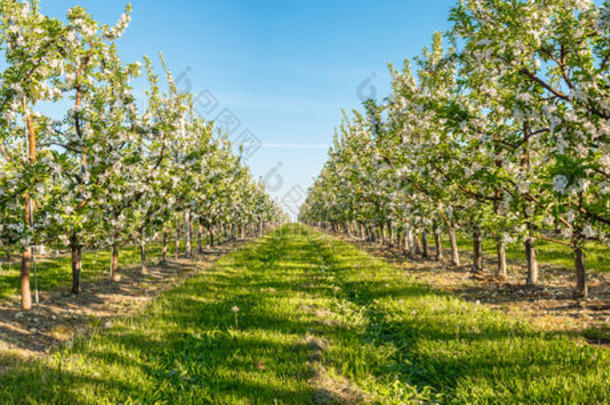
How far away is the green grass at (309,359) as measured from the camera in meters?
5.27

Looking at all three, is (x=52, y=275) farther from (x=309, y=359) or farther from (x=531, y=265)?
(x=531, y=265)

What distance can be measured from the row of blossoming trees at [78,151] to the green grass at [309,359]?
13.9ft

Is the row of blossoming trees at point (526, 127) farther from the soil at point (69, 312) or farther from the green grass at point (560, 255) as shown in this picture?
the soil at point (69, 312)

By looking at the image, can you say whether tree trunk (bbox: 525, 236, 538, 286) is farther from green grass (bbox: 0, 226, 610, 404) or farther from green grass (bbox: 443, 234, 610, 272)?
green grass (bbox: 0, 226, 610, 404)

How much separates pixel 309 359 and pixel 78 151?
32.0ft

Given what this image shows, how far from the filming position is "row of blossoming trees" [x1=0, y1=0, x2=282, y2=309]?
8906 mm

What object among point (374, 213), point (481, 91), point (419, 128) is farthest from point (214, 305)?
point (374, 213)

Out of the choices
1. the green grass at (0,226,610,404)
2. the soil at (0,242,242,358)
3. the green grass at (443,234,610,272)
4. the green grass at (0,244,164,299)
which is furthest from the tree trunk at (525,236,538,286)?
the green grass at (0,244,164,299)

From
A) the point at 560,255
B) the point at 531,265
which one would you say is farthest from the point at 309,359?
the point at 560,255

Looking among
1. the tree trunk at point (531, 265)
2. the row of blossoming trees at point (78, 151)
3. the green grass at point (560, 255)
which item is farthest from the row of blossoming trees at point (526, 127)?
the row of blossoming trees at point (78, 151)

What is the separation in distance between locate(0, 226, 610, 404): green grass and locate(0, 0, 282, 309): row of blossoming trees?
13.9 feet

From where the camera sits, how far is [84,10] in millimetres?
10469

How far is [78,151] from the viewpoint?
1131 centimetres

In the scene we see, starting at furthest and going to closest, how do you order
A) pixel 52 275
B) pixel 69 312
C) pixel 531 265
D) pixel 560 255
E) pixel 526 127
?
Result: 1. pixel 560 255
2. pixel 52 275
3. pixel 531 265
4. pixel 69 312
5. pixel 526 127
